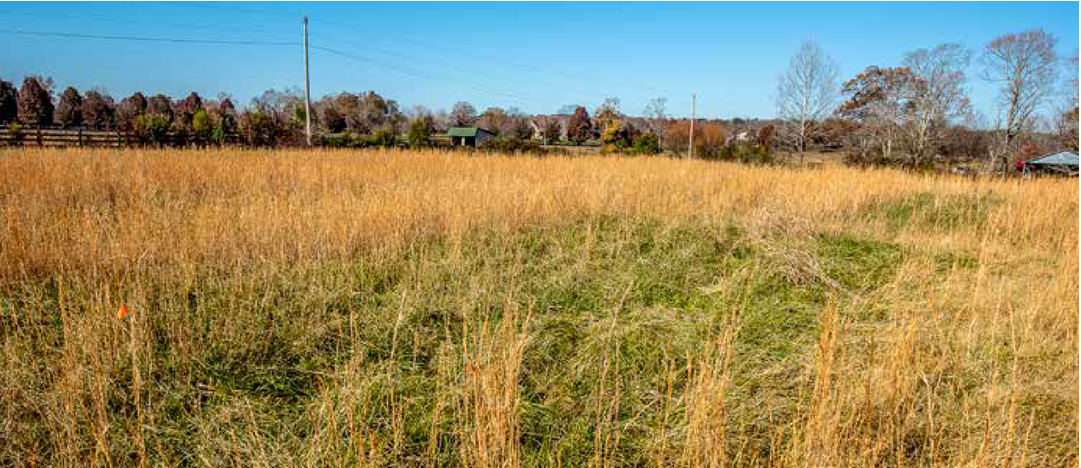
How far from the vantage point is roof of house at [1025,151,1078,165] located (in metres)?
20.3

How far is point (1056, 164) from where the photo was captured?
66.0 ft

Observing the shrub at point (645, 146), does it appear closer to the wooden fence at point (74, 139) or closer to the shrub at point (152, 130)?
the wooden fence at point (74, 139)

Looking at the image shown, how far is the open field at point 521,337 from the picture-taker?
2023 mm

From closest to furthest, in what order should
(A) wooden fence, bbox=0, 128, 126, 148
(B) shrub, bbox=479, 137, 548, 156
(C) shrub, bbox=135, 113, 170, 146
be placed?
(A) wooden fence, bbox=0, 128, 126, 148, (C) shrub, bbox=135, 113, 170, 146, (B) shrub, bbox=479, 137, 548, 156

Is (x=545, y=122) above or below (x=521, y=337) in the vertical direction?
above

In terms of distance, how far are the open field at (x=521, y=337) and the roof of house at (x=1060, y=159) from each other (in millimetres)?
18964

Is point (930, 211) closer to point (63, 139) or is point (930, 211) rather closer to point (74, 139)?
point (74, 139)

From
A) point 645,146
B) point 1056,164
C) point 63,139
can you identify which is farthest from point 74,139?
point 1056,164

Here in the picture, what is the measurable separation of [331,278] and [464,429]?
2309 mm

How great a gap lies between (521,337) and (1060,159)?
29650 millimetres

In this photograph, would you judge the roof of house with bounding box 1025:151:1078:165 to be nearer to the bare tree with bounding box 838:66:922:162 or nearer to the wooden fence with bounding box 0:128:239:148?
the bare tree with bounding box 838:66:922:162

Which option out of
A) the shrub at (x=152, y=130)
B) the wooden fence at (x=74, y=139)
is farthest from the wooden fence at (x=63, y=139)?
the shrub at (x=152, y=130)

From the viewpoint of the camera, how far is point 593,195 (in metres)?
7.34

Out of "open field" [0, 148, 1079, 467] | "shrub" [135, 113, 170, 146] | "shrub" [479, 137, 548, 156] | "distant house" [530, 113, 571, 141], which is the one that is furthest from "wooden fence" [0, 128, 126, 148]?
"distant house" [530, 113, 571, 141]
